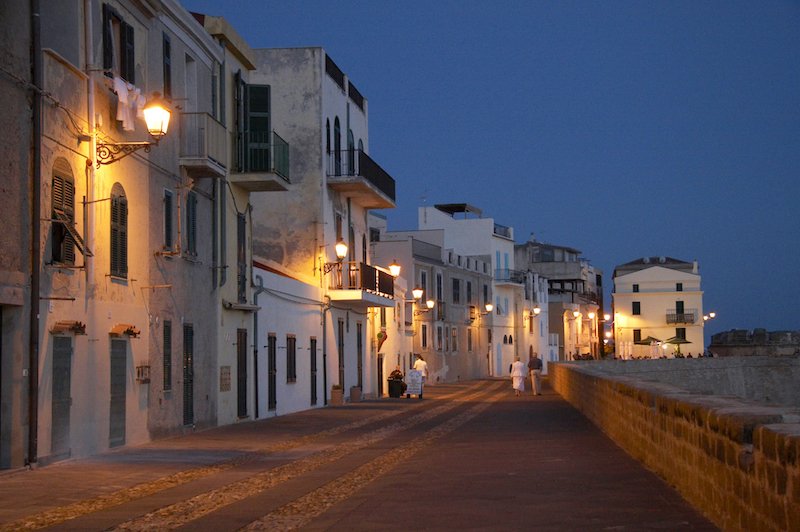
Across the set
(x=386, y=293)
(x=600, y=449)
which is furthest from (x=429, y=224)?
(x=600, y=449)

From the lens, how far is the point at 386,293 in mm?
41375

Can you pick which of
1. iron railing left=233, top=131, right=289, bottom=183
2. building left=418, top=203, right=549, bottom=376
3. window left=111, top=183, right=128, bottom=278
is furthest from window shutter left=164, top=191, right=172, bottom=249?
building left=418, top=203, right=549, bottom=376

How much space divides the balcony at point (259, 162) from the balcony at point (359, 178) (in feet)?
27.3

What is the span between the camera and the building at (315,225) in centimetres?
3359

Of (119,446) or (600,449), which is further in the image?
(119,446)

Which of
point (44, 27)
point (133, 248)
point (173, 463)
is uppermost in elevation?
point (44, 27)

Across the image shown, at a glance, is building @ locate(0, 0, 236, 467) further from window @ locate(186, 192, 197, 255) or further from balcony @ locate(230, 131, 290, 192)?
balcony @ locate(230, 131, 290, 192)

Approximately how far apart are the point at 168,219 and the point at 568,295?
91452mm

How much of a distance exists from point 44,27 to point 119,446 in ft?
22.7

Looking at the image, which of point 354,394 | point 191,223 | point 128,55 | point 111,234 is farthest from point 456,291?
point 111,234

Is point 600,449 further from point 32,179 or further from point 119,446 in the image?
point 32,179

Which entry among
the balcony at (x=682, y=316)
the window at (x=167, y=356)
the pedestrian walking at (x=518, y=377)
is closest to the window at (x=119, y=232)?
the window at (x=167, y=356)

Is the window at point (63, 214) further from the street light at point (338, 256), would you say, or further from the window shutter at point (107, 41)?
the street light at point (338, 256)

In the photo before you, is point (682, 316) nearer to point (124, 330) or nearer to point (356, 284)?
point (356, 284)
